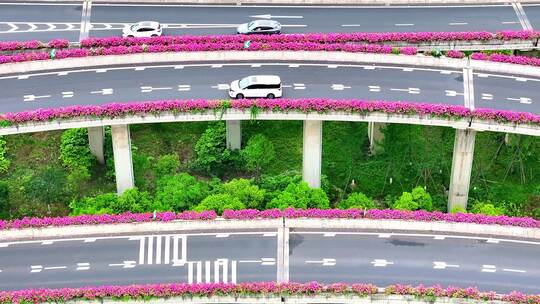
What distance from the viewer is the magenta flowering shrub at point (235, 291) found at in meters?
74.7

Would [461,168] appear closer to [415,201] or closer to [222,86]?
[415,201]

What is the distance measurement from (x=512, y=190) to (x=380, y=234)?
66.7ft

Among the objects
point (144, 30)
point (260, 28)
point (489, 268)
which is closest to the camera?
point (489, 268)

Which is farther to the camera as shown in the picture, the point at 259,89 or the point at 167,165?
the point at 167,165

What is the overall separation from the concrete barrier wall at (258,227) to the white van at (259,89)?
40.9ft

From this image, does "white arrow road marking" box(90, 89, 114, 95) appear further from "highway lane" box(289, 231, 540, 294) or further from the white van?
"highway lane" box(289, 231, 540, 294)

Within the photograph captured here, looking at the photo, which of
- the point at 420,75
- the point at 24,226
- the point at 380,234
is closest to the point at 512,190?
the point at 420,75

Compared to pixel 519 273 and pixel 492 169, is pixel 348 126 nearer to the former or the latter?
pixel 492 169

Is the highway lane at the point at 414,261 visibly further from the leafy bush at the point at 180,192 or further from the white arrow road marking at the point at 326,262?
the leafy bush at the point at 180,192

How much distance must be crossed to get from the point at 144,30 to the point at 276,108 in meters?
20.5

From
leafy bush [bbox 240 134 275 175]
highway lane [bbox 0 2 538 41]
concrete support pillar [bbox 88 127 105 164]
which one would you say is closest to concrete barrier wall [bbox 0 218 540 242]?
leafy bush [bbox 240 134 275 175]

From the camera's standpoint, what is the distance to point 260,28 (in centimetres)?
10112

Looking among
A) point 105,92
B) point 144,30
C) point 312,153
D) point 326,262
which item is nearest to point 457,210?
point 312,153

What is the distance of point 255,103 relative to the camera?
287 feet
